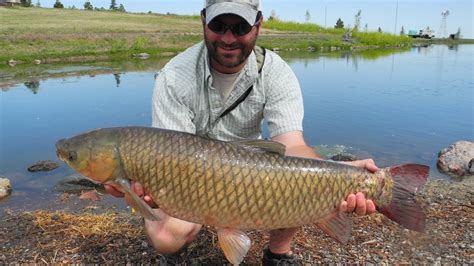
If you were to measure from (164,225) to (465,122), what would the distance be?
30.8 ft

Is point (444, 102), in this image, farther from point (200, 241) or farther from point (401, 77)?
point (200, 241)

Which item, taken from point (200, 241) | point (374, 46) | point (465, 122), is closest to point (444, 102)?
point (465, 122)

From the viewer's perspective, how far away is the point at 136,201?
238cm

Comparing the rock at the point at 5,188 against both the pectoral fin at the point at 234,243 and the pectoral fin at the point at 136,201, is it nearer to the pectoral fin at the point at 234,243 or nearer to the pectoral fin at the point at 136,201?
the pectoral fin at the point at 136,201

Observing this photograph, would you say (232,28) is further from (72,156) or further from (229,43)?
(72,156)

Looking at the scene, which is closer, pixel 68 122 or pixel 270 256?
pixel 270 256

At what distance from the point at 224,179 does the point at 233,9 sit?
1.11 meters

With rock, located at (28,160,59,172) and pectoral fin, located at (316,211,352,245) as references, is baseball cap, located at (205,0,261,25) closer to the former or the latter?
pectoral fin, located at (316,211,352,245)

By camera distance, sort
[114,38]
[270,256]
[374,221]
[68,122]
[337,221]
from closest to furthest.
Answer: [337,221] → [270,256] → [374,221] → [68,122] → [114,38]

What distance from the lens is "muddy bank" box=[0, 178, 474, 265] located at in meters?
3.66

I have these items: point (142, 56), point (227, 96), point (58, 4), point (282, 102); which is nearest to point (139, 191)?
point (227, 96)

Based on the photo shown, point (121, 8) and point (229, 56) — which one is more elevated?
point (121, 8)

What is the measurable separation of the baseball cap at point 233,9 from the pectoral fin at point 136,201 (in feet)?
3.78

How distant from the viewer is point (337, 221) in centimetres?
265
